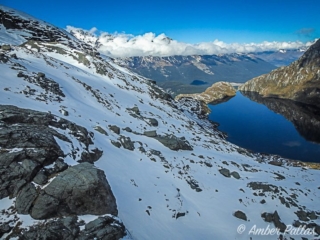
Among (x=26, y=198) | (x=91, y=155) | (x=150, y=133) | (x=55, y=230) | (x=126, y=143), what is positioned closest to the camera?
(x=55, y=230)

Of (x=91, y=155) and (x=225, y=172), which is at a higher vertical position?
(x=91, y=155)

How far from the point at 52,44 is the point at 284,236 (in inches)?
2980

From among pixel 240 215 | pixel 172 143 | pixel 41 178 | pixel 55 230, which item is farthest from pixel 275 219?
pixel 41 178

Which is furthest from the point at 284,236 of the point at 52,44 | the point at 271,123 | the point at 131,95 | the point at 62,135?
the point at 271,123

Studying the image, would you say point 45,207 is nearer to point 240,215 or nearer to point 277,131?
point 240,215

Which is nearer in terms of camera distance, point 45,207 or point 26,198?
point 45,207

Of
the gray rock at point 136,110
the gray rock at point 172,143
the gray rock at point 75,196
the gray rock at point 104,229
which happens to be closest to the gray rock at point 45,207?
the gray rock at point 75,196

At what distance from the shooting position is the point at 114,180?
19.6 m

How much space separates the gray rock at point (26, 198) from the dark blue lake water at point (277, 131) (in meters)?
72.4

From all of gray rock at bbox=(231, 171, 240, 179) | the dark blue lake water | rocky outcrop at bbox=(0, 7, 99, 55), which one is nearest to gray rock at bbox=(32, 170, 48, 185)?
gray rock at bbox=(231, 171, 240, 179)

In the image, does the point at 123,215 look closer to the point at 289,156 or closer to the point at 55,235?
the point at 55,235

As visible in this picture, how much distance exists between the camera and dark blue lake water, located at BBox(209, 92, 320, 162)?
74812 mm

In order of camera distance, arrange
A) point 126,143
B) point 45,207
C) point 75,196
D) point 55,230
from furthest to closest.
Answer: point 126,143, point 75,196, point 45,207, point 55,230

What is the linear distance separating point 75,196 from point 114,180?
613 cm
